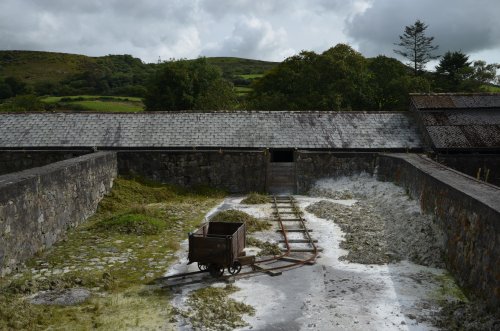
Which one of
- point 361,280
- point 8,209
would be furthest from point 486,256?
point 8,209

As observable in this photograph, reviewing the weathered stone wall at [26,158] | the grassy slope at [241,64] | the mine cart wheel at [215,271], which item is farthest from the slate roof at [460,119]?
the grassy slope at [241,64]

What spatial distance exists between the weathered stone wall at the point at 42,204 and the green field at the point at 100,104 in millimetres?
35681

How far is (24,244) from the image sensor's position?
35.3ft

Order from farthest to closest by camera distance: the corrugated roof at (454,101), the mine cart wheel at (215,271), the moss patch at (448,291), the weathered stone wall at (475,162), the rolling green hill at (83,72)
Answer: the rolling green hill at (83,72)
the corrugated roof at (454,101)
the weathered stone wall at (475,162)
the mine cart wheel at (215,271)
the moss patch at (448,291)

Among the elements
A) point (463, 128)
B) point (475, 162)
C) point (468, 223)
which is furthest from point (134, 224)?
point (463, 128)

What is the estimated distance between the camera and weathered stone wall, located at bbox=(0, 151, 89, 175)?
20.1m

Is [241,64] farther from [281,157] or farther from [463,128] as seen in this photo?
[463,128]

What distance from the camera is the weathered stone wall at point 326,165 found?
66.6ft

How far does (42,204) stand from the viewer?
12.0 meters

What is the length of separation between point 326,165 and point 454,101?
7616mm

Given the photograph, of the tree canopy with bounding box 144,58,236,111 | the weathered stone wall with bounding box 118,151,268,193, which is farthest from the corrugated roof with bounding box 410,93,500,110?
the tree canopy with bounding box 144,58,236,111

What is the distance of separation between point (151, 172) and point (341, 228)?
962 cm

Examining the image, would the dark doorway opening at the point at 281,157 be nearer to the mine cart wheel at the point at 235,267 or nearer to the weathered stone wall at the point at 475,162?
the weathered stone wall at the point at 475,162

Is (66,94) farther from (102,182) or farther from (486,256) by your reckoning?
(486,256)
